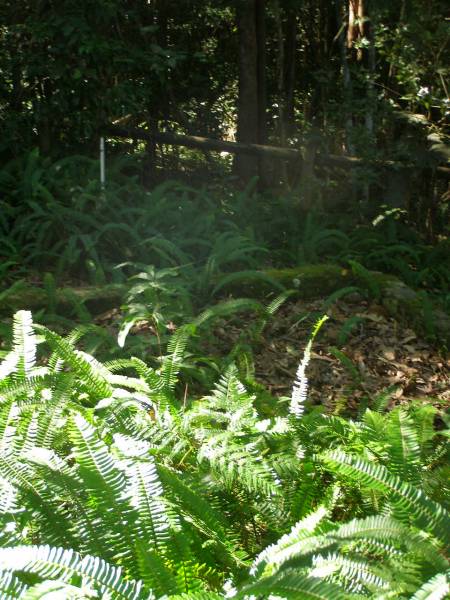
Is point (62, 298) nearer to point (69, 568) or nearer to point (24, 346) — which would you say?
point (24, 346)

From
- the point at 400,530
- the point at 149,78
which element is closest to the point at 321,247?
the point at 149,78

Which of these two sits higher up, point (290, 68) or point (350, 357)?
point (290, 68)

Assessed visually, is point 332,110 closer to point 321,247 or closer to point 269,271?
point 321,247

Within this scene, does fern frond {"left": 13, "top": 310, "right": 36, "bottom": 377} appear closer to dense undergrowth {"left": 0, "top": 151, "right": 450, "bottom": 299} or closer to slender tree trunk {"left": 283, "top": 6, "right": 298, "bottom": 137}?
dense undergrowth {"left": 0, "top": 151, "right": 450, "bottom": 299}

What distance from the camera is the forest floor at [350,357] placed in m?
5.37

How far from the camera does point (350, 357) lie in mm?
5785

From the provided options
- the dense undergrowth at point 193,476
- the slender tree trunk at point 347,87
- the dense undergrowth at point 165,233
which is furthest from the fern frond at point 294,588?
the slender tree trunk at point 347,87

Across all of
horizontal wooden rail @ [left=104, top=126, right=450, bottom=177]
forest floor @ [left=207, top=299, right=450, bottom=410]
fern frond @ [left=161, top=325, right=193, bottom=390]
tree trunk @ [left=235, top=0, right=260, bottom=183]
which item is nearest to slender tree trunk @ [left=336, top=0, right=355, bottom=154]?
horizontal wooden rail @ [left=104, top=126, right=450, bottom=177]

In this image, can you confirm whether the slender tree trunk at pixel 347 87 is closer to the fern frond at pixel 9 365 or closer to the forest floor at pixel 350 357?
the forest floor at pixel 350 357

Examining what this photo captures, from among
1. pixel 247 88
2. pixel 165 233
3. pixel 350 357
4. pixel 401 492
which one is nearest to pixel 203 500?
pixel 401 492

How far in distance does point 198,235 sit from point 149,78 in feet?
7.65

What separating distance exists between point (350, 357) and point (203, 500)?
331 cm

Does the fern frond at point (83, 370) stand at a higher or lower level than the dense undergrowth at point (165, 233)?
higher

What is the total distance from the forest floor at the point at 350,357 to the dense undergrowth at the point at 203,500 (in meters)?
1.69
